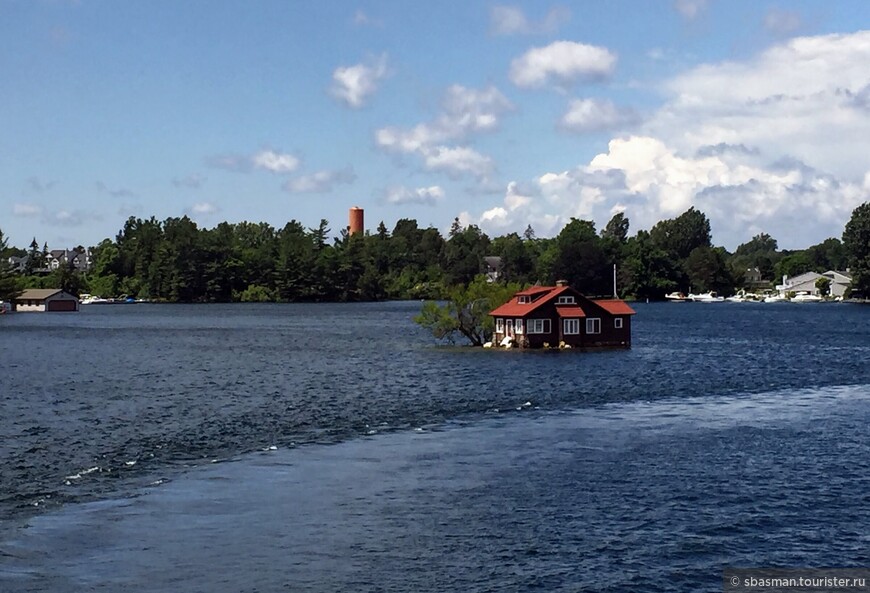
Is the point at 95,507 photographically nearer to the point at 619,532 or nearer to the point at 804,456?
the point at 619,532

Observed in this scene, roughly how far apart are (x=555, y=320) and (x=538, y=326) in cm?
185

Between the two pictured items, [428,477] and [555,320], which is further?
[555,320]

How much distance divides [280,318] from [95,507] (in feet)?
508

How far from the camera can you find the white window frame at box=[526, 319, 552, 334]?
9444 centimetres

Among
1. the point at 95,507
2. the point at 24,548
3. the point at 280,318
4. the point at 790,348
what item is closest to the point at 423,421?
the point at 95,507

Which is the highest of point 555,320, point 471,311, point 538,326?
point 471,311

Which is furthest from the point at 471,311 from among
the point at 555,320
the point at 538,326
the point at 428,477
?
the point at 428,477

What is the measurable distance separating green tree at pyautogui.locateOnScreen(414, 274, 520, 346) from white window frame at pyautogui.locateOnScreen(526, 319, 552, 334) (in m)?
5.73

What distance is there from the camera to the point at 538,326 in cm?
9475

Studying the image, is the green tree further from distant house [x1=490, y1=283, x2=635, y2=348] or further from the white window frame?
the white window frame

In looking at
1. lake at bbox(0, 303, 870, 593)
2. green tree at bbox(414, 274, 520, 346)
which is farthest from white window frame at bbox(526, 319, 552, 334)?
lake at bbox(0, 303, 870, 593)

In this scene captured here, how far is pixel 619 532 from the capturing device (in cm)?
3050

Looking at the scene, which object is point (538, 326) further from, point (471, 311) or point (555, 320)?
point (471, 311)

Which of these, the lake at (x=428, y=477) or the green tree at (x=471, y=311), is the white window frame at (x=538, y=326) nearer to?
the green tree at (x=471, y=311)
